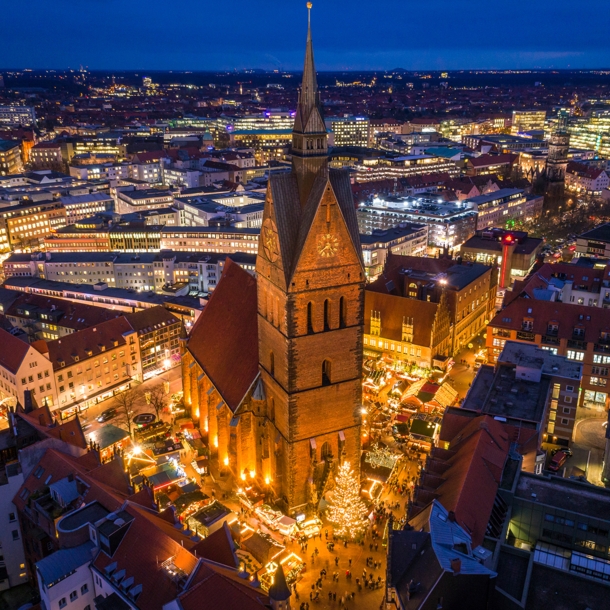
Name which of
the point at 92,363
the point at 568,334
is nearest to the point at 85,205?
the point at 92,363

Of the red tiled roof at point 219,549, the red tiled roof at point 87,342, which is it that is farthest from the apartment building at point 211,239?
the red tiled roof at point 219,549

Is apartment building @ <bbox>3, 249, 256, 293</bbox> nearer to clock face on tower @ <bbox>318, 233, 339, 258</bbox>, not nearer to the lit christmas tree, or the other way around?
clock face on tower @ <bbox>318, 233, 339, 258</bbox>

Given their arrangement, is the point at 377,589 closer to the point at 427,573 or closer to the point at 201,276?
the point at 427,573

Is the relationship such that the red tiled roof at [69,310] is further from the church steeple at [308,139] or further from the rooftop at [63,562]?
the rooftop at [63,562]

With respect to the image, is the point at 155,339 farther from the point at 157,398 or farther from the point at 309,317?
the point at 309,317

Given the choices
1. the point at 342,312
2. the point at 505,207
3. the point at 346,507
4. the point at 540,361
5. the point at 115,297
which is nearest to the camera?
the point at 342,312

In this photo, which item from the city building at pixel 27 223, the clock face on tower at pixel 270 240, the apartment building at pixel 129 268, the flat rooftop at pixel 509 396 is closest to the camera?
the clock face on tower at pixel 270 240

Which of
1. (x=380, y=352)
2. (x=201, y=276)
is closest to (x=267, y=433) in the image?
(x=380, y=352)
